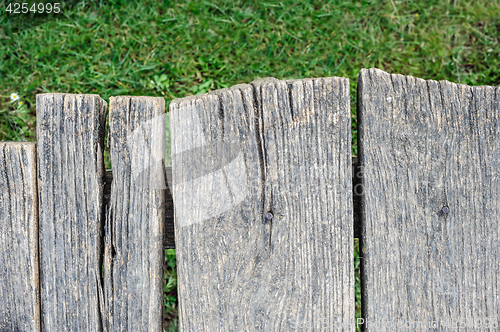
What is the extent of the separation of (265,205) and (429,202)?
27.3 inches

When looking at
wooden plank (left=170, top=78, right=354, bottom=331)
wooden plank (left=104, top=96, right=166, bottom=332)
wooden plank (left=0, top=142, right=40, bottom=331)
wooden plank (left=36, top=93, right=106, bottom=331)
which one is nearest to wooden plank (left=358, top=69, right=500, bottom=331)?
wooden plank (left=170, top=78, right=354, bottom=331)

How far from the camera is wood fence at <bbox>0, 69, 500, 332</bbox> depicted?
4.61ft

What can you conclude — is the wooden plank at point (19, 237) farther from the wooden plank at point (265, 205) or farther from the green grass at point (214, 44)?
the green grass at point (214, 44)

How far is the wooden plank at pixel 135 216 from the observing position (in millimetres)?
1411

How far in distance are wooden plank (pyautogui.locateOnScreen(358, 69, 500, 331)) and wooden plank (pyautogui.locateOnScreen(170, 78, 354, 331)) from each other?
0.37 feet

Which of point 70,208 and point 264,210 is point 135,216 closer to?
point 70,208

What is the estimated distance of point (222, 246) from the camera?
143cm

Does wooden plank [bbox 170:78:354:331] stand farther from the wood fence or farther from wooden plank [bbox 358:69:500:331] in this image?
wooden plank [bbox 358:69:500:331]

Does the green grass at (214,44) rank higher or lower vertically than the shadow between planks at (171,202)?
higher

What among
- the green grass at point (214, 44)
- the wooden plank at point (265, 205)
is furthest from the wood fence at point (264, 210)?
the green grass at point (214, 44)

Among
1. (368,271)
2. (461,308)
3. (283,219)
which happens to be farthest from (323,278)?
(461,308)

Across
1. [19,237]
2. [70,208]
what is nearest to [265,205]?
[70,208]

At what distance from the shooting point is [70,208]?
56.8 inches

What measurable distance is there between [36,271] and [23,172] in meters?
0.43
